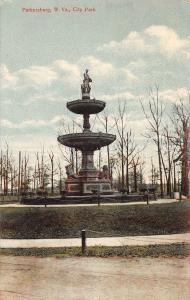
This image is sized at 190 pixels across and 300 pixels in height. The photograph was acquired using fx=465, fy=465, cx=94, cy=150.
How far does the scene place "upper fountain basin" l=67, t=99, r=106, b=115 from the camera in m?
23.9

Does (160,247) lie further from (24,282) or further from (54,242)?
(24,282)

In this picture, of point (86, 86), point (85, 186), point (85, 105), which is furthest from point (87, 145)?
point (86, 86)

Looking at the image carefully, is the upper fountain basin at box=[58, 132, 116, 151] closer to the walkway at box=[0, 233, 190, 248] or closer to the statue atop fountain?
the statue atop fountain

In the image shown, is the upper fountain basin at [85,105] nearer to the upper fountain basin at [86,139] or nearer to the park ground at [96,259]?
the upper fountain basin at [86,139]

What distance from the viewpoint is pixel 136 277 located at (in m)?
8.92

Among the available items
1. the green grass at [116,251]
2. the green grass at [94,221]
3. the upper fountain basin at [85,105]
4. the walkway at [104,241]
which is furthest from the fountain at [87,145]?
the green grass at [116,251]

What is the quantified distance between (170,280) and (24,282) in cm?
276

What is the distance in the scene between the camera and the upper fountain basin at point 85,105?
23.9 m

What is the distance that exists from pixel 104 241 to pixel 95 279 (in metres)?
5.00

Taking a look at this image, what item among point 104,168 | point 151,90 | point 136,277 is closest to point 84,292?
point 136,277

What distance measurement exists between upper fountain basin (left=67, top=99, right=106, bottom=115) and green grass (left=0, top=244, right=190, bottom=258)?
40.1 ft

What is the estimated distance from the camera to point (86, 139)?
23438 mm

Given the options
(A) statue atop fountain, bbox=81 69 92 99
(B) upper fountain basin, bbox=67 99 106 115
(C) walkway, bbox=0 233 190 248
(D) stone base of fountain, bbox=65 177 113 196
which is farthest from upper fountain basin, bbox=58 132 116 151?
(C) walkway, bbox=0 233 190 248

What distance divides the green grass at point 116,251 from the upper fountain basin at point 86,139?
1107 centimetres
